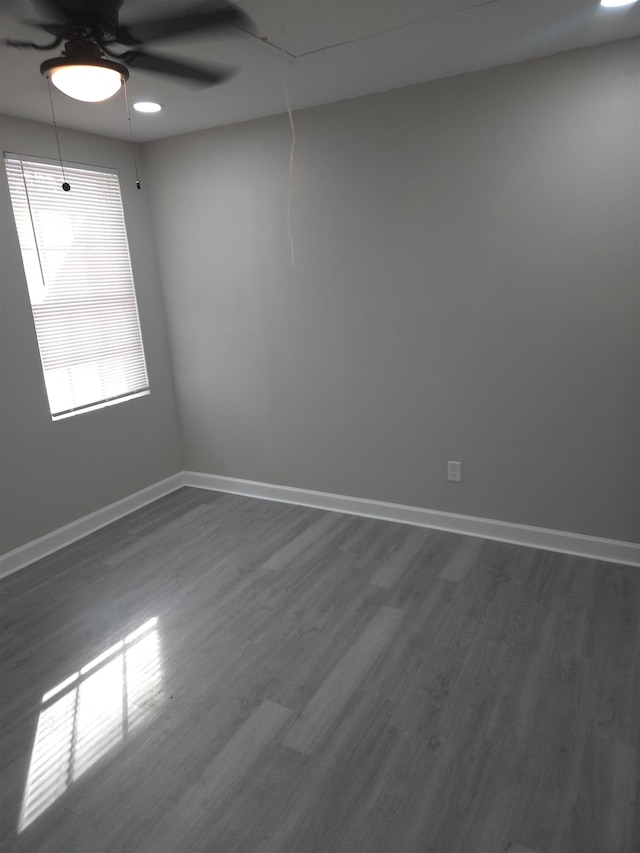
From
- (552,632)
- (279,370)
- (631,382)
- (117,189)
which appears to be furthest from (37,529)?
(631,382)

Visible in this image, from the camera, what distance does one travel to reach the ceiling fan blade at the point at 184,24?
174 cm

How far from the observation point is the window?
3266 millimetres

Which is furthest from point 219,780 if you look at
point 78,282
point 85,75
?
point 78,282

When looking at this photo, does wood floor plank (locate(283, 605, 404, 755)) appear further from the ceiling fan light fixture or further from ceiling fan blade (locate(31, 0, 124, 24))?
ceiling fan blade (locate(31, 0, 124, 24))

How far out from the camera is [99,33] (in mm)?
1781

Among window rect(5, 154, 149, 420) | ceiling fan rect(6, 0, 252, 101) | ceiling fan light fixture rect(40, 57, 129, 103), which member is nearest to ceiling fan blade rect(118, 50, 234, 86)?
ceiling fan rect(6, 0, 252, 101)

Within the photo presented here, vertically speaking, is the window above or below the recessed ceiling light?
below

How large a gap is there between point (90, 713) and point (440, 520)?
6.90 feet

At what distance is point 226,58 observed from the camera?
7.53ft

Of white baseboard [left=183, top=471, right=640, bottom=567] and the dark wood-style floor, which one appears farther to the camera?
white baseboard [left=183, top=471, right=640, bottom=567]

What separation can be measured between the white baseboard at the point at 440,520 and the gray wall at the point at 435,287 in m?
0.06

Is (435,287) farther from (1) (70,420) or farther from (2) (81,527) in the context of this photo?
(2) (81,527)

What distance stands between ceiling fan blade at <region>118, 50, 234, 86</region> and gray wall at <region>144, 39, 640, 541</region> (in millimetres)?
1025

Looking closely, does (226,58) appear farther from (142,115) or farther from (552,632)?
(552,632)
